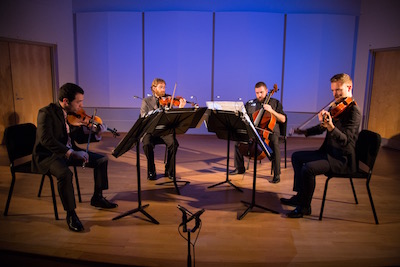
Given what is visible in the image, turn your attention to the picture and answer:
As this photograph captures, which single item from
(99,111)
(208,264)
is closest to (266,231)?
(208,264)

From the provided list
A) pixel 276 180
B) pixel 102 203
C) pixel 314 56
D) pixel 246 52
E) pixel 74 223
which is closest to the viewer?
pixel 74 223

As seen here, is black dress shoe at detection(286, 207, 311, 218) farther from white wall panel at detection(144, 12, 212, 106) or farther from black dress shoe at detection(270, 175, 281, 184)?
white wall panel at detection(144, 12, 212, 106)

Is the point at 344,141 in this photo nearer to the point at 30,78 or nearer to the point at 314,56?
the point at 314,56

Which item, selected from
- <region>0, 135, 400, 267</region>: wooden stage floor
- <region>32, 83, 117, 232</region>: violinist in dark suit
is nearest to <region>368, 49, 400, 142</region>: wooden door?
<region>0, 135, 400, 267</region>: wooden stage floor

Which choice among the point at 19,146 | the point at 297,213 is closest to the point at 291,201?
the point at 297,213

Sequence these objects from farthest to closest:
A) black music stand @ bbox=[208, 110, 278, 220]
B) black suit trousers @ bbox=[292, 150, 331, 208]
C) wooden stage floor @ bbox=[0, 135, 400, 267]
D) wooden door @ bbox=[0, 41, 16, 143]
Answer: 1. wooden door @ bbox=[0, 41, 16, 143]
2. black music stand @ bbox=[208, 110, 278, 220]
3. black suit trousers @ bbox=[292, 150, 331, 208]
4. wooden stage floor @ bbox=[0, 135, 400, 267]

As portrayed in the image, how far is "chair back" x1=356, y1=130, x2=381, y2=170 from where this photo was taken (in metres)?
2.56

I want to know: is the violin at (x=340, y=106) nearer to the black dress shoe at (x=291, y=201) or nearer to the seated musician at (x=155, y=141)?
the black dress shoe at (x=291, y=201)

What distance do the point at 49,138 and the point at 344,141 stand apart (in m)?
2.48

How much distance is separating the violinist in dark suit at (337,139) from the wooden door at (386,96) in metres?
3.70

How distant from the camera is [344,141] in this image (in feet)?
8.56

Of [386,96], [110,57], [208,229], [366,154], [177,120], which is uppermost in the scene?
[110,57]

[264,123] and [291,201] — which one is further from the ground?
[264,123]

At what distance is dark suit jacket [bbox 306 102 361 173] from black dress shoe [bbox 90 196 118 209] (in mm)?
2089
